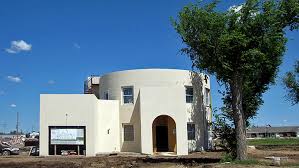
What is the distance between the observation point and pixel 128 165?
26.5m

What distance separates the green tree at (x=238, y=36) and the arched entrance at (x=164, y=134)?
37.9 ft

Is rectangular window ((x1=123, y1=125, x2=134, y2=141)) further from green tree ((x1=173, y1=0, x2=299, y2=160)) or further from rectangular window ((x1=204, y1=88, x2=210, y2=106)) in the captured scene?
green tree ((x1=173, y1=0, x2=299, y2=160))

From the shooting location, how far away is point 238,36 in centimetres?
2364

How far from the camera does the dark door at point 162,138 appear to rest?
3700 cm

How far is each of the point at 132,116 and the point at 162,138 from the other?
3169 mm

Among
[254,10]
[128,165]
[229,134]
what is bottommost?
[128,165]

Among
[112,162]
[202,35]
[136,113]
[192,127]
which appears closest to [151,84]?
[136,113]

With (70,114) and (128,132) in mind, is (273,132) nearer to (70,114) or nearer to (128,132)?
(128,132)

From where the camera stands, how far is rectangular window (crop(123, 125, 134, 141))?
36438mm

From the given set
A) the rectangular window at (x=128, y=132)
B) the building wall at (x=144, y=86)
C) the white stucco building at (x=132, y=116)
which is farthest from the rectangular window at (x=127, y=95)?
the rectangular window at (x=128, y=132)

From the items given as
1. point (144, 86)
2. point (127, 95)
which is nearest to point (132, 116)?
point (127, 95)

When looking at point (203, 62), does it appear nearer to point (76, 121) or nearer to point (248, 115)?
point (76, 121)

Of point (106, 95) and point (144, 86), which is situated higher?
point (144, 86)

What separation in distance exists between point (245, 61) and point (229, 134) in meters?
4.70
